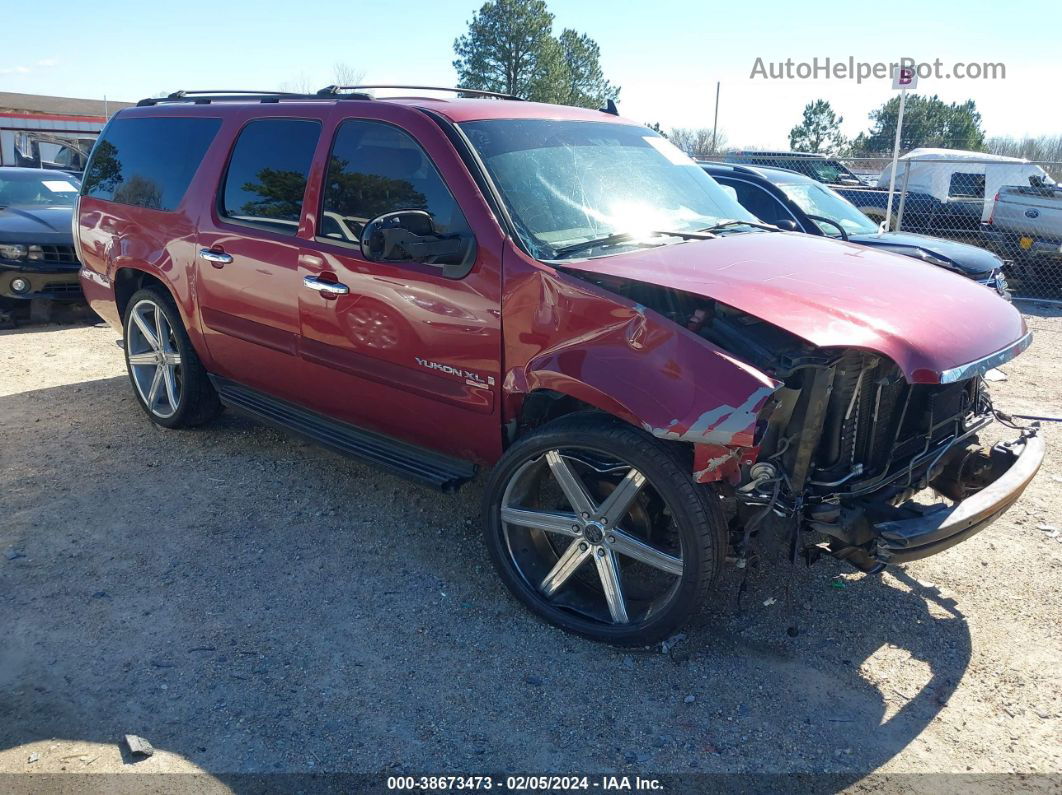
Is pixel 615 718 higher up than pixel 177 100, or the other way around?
pixel 177 100

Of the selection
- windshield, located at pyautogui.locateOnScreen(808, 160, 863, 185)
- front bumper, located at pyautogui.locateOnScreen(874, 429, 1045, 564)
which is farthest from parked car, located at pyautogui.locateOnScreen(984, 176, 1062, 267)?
front bumper, located at pyautogui.locateOnScreen(874, 429, 1045, 564)

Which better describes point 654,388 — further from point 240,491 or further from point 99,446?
point 99,446

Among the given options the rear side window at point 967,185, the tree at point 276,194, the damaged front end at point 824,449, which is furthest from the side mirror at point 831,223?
the rear side window at point 967,185

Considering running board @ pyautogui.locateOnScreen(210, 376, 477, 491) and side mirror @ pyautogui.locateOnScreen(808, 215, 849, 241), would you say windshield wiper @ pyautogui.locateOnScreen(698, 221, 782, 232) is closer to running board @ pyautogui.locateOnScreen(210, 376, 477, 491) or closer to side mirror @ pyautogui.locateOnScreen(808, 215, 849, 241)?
running board @ pyautogui.locateOnScreen(210, 376, 477, 491)

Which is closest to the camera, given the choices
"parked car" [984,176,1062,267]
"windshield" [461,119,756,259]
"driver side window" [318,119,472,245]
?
"windshield" [461,119,756,259]

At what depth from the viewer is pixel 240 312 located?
15.3 ft

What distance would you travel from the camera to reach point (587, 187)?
3.81m

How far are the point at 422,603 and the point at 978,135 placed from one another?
40.8 metres

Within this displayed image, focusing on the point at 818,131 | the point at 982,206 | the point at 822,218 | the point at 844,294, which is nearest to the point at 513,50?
the point at 818,131

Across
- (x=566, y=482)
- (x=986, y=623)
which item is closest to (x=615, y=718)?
(x=566, y=482)

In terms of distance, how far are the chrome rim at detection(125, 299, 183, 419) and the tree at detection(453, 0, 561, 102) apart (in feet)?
115

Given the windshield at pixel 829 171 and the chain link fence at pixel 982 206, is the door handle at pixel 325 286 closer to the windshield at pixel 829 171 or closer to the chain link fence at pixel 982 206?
the chain link fence at pixel 982 206

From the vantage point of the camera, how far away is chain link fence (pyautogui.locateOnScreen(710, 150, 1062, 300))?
480 inches

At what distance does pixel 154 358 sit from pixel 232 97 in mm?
1767
